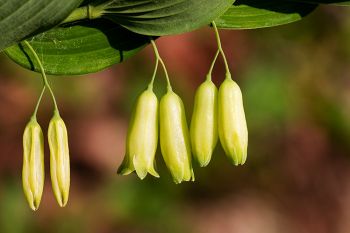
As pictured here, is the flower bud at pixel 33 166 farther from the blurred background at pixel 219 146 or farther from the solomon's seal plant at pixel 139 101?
the blurred background at pixel 219 146

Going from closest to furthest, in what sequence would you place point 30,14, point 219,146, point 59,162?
point 30,14 → point 59,162 → point 219,146

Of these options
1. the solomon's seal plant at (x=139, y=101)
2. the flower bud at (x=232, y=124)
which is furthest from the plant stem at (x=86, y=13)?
the flower bud at (x=232, y=124)

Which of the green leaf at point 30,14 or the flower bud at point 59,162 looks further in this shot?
the flower bud at point 59,162

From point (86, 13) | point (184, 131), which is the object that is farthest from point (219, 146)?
point (86, 13)

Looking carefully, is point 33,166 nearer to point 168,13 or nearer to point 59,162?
point 59,162

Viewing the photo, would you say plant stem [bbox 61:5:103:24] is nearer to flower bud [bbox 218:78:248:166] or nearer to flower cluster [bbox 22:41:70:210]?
flower cluster [bbox 22:41:70:210]

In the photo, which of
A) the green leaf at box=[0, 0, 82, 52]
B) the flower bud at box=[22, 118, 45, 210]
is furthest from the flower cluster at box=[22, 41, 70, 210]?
the green leaf at box=[0, 0, 82, 52]
